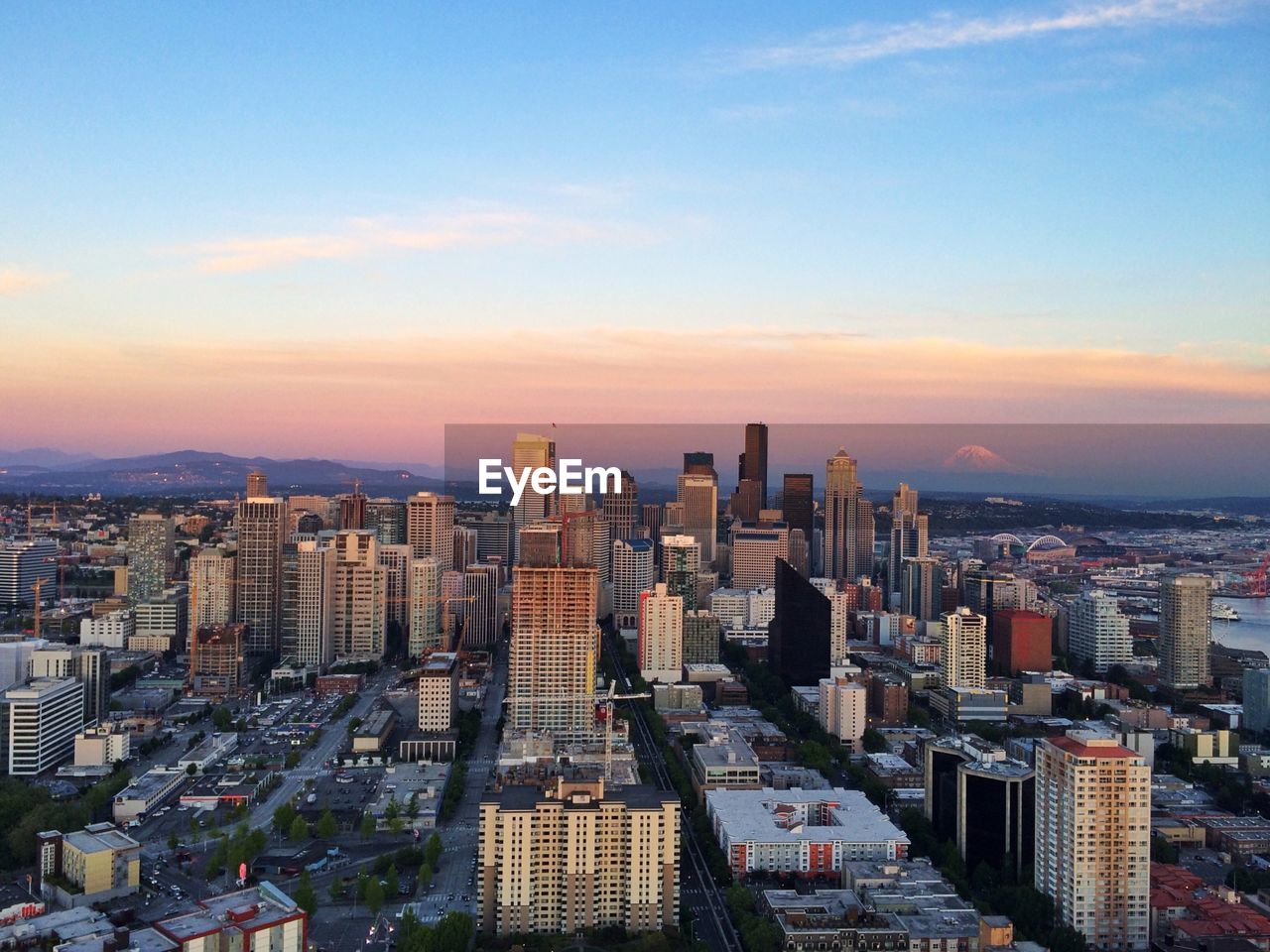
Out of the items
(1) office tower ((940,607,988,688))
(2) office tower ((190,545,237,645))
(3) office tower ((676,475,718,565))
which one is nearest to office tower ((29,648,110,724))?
(2) office tower ((190,545,237,645))

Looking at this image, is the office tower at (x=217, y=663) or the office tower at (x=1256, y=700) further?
the office tower at (x=217, y=663)

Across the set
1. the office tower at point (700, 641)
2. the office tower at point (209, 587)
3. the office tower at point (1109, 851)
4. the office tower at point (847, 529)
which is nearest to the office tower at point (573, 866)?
the office tower at point (1109, 851)

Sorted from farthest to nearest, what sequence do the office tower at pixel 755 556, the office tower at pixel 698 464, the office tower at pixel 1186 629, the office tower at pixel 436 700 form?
the office tower at pixel 698 464 < the office tower at pixel 755 556 < the office tower at pixel 1186 629 < the office tower at pixel 436 700

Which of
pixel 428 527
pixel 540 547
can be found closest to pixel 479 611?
pixel 428 527

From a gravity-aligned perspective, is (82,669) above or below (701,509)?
below

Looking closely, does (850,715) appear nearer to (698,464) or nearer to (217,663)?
(217,663)

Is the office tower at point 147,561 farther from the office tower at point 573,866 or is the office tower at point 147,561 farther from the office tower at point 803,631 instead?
the office tower at point 573,866

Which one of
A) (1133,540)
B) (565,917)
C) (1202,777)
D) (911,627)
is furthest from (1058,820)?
(1133,540)
